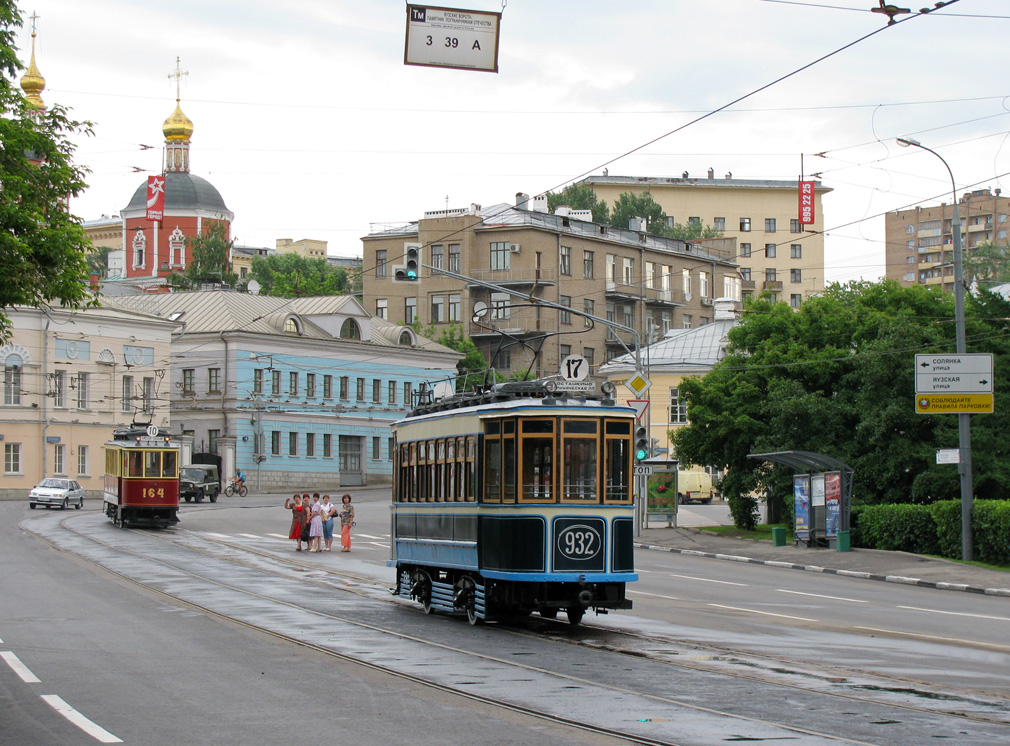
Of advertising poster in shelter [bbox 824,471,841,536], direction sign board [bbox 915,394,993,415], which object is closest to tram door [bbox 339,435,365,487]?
advertising poster in shelter [bbox 824,471,841,536]

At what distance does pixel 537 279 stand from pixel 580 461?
6547cm

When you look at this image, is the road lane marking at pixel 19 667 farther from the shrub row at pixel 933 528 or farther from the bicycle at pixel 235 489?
the bicycle at pixel 235 489

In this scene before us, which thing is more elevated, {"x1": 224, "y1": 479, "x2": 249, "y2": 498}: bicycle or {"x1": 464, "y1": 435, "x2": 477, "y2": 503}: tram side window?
{"x1": 464, "y1": 435, "x2": 477, "y2": 503}: tram side window

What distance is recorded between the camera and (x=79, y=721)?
1025 cm

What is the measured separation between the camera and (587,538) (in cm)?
1727

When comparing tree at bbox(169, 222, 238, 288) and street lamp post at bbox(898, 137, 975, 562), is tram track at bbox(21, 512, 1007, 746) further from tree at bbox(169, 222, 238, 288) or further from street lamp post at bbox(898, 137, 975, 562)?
tree at bbox(169, 222, 238, 288)

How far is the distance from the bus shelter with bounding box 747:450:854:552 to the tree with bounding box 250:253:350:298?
71474 mm

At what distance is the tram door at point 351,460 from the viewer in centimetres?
7912

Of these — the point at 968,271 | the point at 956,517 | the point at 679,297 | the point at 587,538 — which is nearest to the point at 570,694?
the point at 587,538

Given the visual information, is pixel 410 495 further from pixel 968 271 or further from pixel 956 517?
pixel 968 271

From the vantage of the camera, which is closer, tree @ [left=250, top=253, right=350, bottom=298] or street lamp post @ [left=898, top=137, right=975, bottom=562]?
street lamp post @ [left=898, top=137, right=975, bottom=562]

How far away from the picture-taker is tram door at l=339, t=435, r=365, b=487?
7912 cm

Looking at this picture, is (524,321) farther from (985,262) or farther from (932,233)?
(932,233)

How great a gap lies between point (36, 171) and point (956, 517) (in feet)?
77.9
